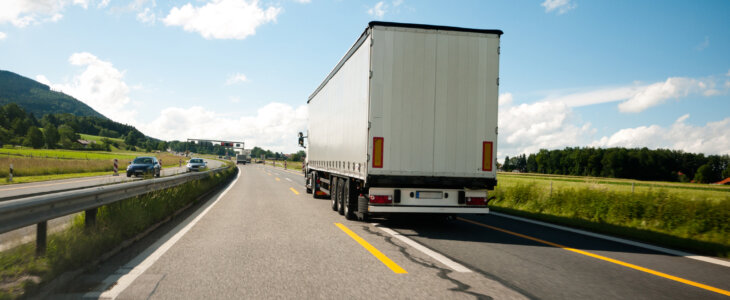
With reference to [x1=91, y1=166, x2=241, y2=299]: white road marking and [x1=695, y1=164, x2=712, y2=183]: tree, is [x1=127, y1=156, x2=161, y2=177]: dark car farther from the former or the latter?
[x1=695, y1=164, x2=712, y2=183]: tree

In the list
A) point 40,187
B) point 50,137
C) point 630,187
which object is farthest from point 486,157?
point 50,137

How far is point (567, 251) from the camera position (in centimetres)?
657

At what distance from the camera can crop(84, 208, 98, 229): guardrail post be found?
5785 mm

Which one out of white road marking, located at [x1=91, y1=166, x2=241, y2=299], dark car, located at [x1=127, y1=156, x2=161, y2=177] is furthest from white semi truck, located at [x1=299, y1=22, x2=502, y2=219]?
dark car, located at [x1=127, y1=156, x2=161, y2=177]

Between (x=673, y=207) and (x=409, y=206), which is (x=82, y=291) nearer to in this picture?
(x=409, y=206)

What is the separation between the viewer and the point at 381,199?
8.39 metres

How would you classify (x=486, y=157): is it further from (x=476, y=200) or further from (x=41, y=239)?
(x=41, y=239)

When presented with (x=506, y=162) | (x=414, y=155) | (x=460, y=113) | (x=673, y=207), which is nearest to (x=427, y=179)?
(x=414, y=155)

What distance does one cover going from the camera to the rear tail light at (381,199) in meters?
8.36

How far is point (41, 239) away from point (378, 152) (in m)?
5.25

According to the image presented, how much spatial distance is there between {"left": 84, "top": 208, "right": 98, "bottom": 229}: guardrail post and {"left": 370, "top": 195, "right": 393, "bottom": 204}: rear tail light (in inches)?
180

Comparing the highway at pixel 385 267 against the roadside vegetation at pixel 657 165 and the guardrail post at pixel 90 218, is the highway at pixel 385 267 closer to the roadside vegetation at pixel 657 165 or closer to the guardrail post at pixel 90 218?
the guardrail post at pixel 90 218

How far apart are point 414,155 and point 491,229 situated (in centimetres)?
240

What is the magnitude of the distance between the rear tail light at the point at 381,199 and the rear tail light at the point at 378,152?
2.09 ft
